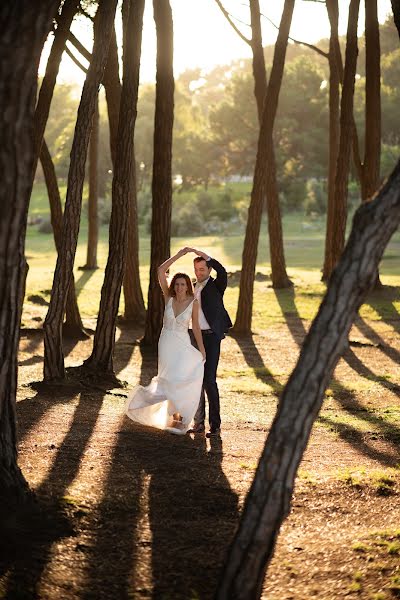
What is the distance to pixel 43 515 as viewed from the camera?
7.10 m

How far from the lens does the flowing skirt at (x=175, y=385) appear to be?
1048cm

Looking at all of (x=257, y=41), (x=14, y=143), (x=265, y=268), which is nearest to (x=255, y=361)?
(x=257, y=41)

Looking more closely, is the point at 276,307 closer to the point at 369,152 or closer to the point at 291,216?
the point at 369,152

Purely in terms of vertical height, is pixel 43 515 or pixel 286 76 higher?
pixel 286 76

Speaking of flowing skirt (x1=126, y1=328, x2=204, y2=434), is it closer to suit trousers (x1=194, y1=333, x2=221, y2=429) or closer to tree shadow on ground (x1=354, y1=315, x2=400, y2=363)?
suit trousers (x1=194, y1=333, x2=221, y2=429)

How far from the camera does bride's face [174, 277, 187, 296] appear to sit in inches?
408

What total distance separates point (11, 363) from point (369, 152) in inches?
730

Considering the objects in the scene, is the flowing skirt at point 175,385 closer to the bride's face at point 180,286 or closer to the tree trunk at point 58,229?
the bride's face at point 180,286

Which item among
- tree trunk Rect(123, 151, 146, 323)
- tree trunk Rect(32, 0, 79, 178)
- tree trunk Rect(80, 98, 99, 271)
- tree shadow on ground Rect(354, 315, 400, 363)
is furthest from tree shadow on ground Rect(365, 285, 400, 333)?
tree trunk Rect(80, 98, 99, 271)

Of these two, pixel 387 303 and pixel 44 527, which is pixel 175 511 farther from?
pixel 387 303

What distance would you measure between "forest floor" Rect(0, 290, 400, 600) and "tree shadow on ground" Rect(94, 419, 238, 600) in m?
0.01

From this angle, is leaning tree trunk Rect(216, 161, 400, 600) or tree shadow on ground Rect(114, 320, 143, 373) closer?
Result: leaning tree trunk Rect(216, 161, 400, 600)

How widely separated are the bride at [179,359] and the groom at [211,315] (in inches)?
5.1

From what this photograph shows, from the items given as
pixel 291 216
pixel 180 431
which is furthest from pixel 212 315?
pixel 291 216
